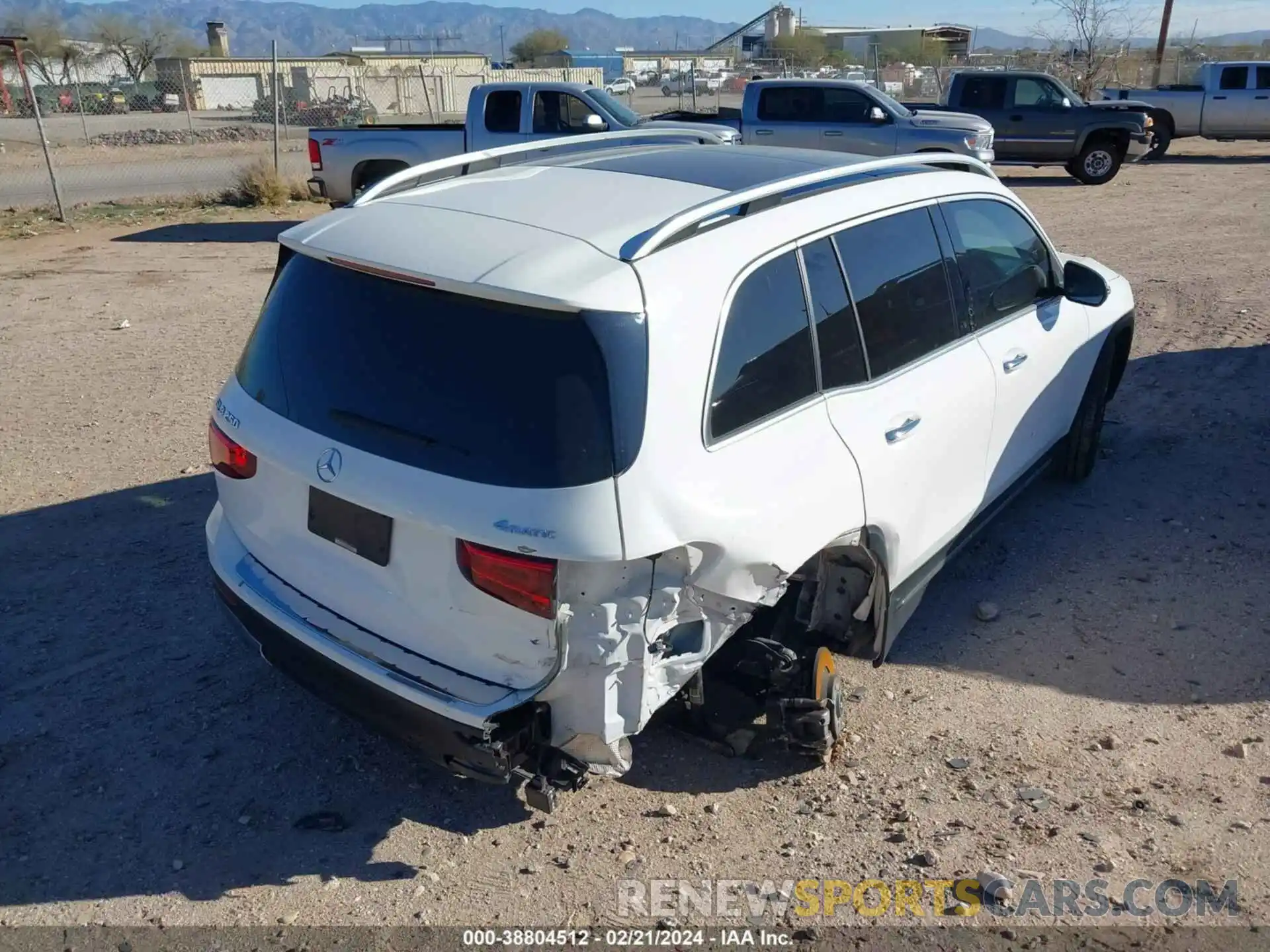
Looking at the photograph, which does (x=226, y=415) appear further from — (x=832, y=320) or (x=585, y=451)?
(x=832, y=320)

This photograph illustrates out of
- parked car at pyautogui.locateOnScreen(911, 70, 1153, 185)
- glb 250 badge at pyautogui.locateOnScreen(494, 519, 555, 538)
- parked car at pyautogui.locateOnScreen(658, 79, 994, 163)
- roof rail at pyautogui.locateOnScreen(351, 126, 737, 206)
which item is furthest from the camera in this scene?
parked car at pyautogui.locateOnScreen(911, 70, 1153, 185)

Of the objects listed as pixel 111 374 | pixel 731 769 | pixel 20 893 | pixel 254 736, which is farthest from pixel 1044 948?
pixel 111 374

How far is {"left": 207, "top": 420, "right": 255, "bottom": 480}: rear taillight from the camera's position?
331 cm

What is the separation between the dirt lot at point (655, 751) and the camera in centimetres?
316

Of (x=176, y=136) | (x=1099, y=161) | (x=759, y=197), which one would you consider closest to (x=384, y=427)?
(x=759, y=197)

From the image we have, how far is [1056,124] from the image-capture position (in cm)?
1867

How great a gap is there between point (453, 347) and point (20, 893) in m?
2.04

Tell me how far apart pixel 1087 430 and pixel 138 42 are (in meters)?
67.3

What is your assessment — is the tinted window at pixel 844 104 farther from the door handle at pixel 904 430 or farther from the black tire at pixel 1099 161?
the door handle at pixel 904 430

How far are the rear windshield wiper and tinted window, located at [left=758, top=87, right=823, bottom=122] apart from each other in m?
15.0

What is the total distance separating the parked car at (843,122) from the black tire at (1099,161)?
3.31 metres

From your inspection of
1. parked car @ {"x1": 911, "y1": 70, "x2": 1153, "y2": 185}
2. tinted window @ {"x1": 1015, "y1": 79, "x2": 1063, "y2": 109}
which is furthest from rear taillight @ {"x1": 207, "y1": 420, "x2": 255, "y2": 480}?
tinted window @ {"x1": 1015, "y1": 79, "x2": 1063, "y2": 109}

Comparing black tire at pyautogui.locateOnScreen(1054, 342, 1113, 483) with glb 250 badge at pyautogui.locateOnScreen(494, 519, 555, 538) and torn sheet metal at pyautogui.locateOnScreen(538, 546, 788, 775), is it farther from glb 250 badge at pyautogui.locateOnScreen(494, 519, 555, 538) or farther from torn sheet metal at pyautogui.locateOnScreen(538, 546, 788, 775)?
glb 250 badge at pyautogui.locateOnScreen(494, 519, 555, 538)

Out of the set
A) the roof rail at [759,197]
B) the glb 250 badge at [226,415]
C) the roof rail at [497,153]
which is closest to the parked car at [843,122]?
the roof rail at [497,153]
